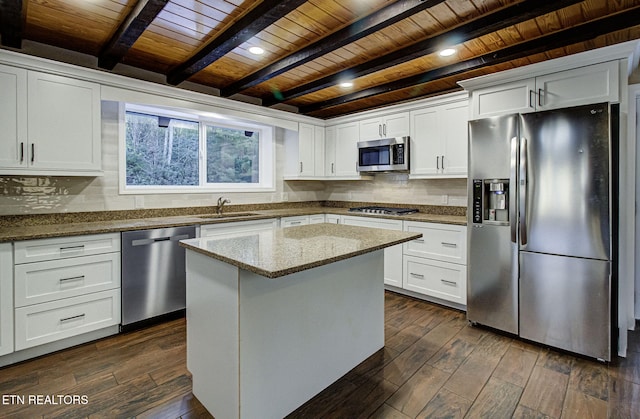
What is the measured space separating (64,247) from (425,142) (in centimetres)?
357

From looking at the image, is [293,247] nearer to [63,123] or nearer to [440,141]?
[63,123]

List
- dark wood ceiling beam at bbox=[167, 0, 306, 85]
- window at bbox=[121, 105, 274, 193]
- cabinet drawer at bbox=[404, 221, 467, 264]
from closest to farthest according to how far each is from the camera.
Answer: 1. dark wood ceiling beam at bbox=[167, 0, 306, 85]
2. cabinet drawer at bbox=[404, 221, 467, 264]
3. window at bbox=[121, 105, 274, 193]

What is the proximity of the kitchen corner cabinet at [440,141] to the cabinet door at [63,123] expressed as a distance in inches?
127

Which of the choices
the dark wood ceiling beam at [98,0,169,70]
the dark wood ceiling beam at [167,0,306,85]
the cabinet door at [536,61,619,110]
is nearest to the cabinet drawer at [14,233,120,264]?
the dark wood ceiling beam at [98,0,169,70]

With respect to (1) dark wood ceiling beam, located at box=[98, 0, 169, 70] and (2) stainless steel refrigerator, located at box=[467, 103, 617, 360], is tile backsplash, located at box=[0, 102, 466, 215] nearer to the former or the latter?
(1) dark wood ceiling beam, located at box=[98, 0, 169, 70]

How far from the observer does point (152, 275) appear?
2842mm

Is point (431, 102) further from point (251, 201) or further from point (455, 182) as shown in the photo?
point (251, 201)

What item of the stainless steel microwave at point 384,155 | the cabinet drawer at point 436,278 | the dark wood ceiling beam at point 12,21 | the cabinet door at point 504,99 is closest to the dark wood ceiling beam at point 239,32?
the dark wood ceiling beam at point 12,21

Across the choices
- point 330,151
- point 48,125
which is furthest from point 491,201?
point 48,125

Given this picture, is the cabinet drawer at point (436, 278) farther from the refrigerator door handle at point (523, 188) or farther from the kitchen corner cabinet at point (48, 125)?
the kitchen corner cabinet at point (48, 125)

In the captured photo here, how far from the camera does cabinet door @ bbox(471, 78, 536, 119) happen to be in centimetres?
254

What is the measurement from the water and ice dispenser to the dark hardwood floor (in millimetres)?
1017

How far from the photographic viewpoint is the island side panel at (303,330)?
1.56 m

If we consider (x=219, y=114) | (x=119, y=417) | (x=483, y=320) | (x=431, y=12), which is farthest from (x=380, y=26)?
(x=119, y=417)
